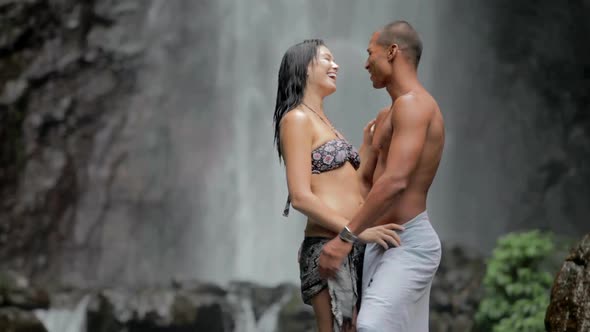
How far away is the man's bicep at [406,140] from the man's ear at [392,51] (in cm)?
27

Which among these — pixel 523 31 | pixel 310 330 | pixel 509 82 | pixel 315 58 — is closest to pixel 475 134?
pixel 509 82

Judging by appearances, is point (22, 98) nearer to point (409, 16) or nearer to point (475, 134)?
point (409, 16)

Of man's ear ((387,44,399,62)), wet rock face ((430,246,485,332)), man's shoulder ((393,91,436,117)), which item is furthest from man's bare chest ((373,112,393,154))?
wet rock face ((430,246,485,332))

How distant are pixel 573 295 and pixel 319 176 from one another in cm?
145

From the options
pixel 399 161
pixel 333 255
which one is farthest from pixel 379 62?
pixel 333 255

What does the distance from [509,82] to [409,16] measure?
7.56 feet

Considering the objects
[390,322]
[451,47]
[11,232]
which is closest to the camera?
[390,322]

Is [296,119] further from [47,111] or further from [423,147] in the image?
[47,111]

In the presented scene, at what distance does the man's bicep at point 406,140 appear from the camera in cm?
332

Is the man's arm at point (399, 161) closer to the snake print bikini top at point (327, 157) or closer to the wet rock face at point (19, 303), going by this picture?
the snake print bikini top at point (327, 157)

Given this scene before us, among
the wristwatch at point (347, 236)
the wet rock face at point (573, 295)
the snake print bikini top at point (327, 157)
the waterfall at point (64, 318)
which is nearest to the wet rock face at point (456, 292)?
the waterfall at point (64, 318)

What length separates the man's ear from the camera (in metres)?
3.52

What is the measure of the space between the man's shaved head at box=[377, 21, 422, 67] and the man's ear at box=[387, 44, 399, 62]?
0.05 feet

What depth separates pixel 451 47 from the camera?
15984 millimetres
